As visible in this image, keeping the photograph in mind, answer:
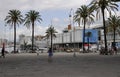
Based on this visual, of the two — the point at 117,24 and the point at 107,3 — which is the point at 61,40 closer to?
the point at 117,24

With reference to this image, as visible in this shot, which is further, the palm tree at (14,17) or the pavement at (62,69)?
the palm tree at (14,17)

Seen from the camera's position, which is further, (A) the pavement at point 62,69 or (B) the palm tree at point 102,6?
(B) the palm tree at point 102,6

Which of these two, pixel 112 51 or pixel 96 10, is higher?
pixel 96 10

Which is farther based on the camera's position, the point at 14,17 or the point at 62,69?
the point at 14,17

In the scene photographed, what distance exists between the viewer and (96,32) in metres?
163

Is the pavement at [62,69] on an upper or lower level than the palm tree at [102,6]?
lower

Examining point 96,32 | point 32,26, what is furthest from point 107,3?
point 96,32

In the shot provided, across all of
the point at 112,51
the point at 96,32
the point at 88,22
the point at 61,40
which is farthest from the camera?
the point at 61,40

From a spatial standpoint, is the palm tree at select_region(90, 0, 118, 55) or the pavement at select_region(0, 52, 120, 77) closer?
the pavement at select_region(0, 52, 120, 77)

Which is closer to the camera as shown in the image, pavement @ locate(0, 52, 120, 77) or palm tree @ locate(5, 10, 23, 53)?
pavement @ locate(0, 52, 120, 77)

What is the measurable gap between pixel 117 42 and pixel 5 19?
1995 inches

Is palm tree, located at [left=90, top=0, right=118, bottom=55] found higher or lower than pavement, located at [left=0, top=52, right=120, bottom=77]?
higher

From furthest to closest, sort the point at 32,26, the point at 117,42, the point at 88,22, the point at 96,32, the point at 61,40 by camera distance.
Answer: the point at 61,40
the point at 96,32
the point at 117,42
the point at 32,26
the point at 88,22

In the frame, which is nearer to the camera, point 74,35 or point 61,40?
point 74,35
